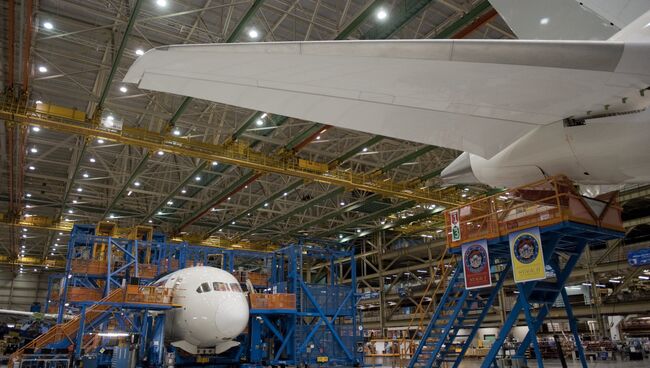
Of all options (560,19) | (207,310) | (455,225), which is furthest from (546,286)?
(207,310)

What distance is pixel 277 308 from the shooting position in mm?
24031

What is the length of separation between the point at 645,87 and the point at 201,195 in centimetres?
4150

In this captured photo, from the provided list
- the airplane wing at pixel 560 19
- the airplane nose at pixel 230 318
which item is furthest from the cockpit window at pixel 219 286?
the airplane wing at pixel 560 19

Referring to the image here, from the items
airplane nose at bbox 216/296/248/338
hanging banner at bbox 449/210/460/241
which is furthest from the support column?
airplane nose at bbox 216/296/248/338

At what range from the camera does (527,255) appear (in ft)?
40.9

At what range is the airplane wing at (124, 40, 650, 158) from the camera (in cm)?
515

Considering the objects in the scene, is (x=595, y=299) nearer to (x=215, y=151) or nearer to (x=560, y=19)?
(x=215, y=151)

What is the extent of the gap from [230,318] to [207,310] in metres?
1.02

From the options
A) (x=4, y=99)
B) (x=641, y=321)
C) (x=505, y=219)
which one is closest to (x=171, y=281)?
(x=4, y=99)

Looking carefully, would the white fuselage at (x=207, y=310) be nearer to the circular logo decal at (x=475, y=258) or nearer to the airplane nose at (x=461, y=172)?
the circular logo decal at (x=475, y=258)

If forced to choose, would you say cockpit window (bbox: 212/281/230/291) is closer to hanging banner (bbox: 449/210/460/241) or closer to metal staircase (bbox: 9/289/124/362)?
metal staircase (bbox: 9/289/124/362)

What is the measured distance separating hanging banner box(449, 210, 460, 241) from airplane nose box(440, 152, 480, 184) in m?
3.64

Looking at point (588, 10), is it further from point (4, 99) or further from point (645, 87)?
point (4, 99)

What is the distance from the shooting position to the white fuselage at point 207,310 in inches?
781
